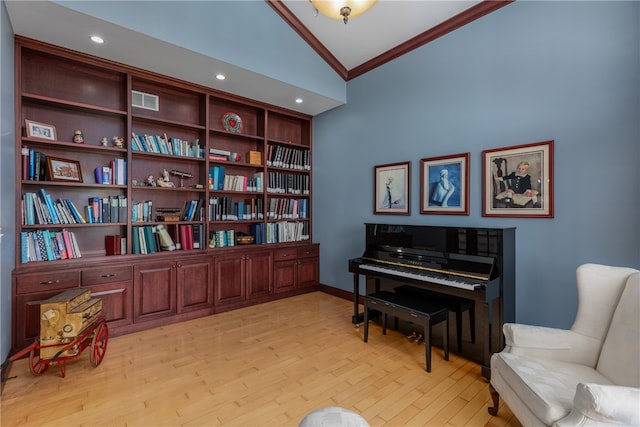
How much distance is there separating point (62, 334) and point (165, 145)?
7.10 feet

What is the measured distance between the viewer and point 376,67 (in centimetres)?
387

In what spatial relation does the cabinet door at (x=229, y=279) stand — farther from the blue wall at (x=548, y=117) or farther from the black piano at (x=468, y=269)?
the blue wall at (x=548, y=117)

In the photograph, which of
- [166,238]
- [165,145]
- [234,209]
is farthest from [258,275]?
[165,145]

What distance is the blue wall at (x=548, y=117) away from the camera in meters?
2.19

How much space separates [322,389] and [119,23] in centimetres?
337

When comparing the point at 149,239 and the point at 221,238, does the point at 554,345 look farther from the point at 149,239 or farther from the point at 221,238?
the point at 149,239

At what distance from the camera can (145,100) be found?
3561 mm

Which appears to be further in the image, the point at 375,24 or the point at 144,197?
the point at 144,197

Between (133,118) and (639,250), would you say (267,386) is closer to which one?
(639,250)

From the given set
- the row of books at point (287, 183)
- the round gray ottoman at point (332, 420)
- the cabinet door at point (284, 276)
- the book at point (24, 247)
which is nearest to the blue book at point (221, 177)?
the row of books at point (287, 183)

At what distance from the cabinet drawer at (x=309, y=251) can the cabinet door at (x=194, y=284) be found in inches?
54.4

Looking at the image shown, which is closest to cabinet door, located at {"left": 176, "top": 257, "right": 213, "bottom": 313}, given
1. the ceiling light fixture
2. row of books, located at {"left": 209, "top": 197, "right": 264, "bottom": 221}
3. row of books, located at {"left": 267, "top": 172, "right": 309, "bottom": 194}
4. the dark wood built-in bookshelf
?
the dark wood built-in bookshelf

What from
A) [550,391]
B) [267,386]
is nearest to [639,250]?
[550,391]

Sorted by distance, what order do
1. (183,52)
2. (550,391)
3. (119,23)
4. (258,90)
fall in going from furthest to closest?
1. (258,90)
2. (183,52)
3. (119,23)
4. (550,391)
